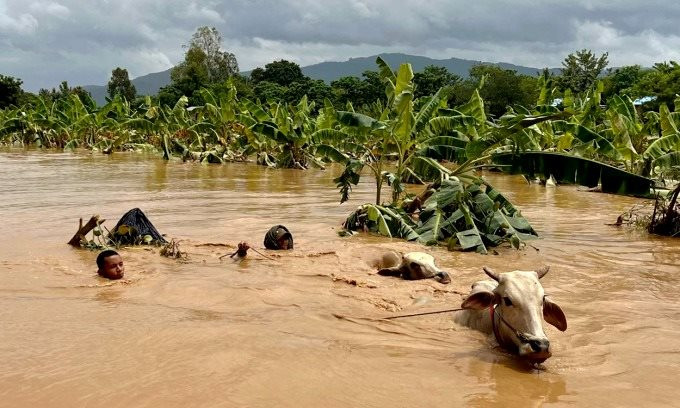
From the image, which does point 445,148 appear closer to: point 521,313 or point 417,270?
point 417,270

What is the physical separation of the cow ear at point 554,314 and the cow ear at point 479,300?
1.12ft

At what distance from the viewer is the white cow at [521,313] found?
3668 mm

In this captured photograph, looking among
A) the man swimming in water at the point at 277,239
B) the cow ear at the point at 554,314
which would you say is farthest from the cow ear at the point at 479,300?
the man swimming in water at the point at 277,239

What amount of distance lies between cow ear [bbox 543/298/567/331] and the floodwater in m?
0.27

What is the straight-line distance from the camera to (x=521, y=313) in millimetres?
3756

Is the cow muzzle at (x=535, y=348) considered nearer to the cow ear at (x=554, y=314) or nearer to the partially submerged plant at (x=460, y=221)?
the cow ear at (x=554, y=314)

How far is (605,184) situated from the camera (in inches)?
298

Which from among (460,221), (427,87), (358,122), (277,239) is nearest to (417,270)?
(277,239)

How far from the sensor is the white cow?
12.0 ft

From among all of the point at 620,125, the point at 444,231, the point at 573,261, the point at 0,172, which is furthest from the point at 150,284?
the point at 0,172

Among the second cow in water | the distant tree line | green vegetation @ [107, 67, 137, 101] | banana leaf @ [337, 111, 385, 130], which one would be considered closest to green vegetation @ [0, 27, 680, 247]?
banana leaf @ [337, 111, 385, 130]

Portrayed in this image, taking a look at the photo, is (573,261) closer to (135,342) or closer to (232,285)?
(232,285)

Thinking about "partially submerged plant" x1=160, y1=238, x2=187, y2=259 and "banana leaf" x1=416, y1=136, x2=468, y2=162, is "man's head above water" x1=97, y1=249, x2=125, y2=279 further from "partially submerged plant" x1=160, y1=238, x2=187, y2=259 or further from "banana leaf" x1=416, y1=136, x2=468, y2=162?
"banana leaf" x1=416, y1=136, x2=468, y2=162

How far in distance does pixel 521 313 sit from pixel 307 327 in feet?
5.57
